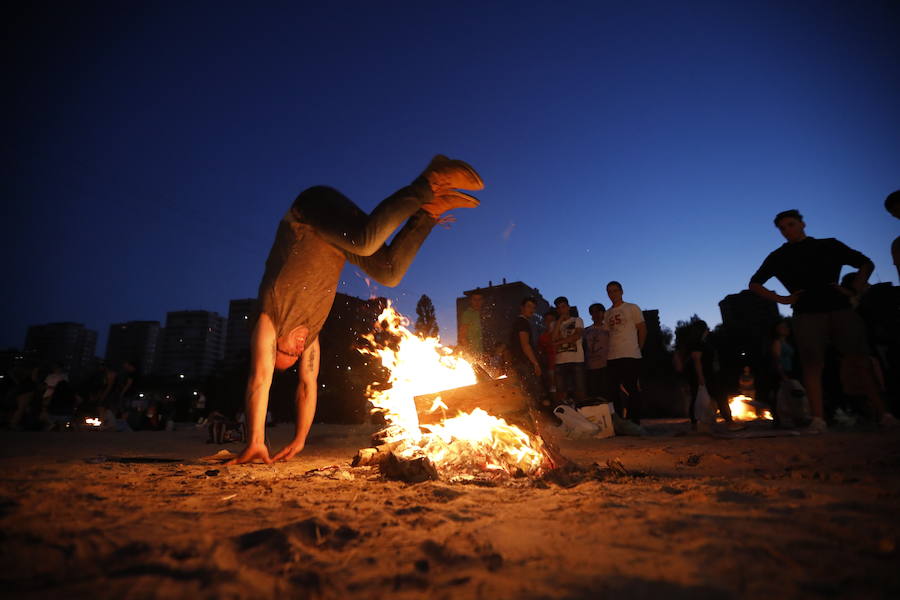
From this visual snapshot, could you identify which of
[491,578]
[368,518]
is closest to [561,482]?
[368,518]

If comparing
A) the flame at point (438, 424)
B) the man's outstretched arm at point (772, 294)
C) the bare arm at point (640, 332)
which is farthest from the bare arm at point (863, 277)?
the flame at point (438, 424)

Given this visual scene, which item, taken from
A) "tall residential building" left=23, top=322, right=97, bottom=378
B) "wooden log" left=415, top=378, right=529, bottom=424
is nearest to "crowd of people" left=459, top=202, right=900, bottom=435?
"wooden log" left=415, top=378, right=529, bottom=424

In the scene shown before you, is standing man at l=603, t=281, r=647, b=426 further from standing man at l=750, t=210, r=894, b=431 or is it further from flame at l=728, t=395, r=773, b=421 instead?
flame at l=728, t=395, r=773, b=421

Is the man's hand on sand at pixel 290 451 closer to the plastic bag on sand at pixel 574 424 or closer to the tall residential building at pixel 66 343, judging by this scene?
the plastic bag on sand at pixel 574 424

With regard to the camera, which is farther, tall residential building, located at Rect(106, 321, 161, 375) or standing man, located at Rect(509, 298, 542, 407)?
tall residential building, located at Rect(106, 321, 161, 375)

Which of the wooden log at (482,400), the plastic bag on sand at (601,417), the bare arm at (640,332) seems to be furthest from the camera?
the bare arm at (640,332)

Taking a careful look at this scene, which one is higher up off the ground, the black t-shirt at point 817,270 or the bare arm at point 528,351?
the black t-shirt at point 817,270

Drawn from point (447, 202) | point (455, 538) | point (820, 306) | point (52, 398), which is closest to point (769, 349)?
point (820, 306)

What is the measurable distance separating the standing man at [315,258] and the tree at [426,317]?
24686 millimetres

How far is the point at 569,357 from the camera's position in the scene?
22.3ft

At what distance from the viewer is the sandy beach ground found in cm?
109

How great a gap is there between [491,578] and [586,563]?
30cm

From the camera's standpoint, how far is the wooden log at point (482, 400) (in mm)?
3553

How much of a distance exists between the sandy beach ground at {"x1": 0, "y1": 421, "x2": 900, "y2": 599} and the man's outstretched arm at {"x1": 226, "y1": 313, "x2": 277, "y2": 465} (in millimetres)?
777
